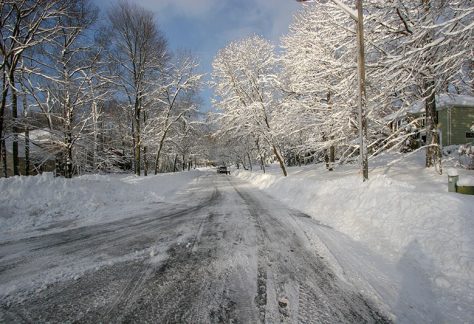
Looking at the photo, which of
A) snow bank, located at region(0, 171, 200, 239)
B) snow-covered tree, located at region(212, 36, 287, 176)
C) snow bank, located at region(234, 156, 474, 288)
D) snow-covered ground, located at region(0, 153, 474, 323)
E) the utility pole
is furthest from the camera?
snow-covered tree, located at region(212, 36, 287, 176)

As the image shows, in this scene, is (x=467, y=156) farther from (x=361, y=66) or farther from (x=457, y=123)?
(x=457, y=123)

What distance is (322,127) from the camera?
15414 millimetres

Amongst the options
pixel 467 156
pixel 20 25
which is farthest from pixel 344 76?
pixel 20 25

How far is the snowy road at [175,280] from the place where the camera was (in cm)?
281

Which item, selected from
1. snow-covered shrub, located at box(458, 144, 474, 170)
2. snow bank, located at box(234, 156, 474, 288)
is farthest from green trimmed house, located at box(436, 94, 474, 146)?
→ snow bank, located at box(234, 156, 474, 288)

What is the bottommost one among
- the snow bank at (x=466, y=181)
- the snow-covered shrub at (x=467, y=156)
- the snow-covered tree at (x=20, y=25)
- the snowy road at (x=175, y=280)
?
the snowy road at (x=175, y=280)

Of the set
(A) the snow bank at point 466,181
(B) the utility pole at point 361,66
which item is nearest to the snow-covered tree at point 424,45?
(B) the utility pole at point 361,66

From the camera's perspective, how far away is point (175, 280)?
141 inches

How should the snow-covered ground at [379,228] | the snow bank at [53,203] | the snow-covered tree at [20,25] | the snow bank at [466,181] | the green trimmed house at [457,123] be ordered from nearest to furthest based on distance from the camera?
1. the snow-covered ground at [379,228]
2. the snow bank at [466,181]
3. the snow bank at [53,203]
4. the snow-covered tree at [20,25]
5. the green trimmed house at [457,123]

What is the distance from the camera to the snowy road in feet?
9.21

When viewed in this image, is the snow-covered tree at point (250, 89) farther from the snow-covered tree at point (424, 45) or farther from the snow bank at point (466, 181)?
the snow bank at point (466, 181)

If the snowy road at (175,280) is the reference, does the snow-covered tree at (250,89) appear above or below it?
above

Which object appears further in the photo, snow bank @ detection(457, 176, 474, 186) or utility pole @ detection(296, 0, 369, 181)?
utility pole @ detection(296, 0, 369, 181)

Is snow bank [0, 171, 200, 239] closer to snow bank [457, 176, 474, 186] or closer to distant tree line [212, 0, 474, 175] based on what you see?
snow bank [457, 176, 474, 186]
